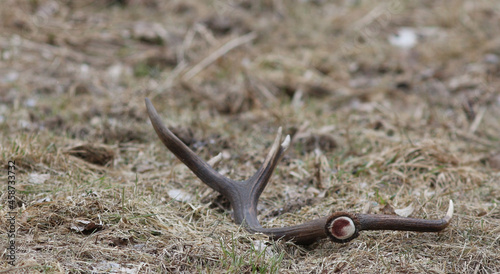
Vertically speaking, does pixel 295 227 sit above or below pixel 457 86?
above

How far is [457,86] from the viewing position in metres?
4.71

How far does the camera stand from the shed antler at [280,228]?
77.8 inches

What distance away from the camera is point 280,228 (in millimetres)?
2133

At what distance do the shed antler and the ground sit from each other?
0.07 meters

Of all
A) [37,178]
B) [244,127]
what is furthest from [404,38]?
[37,178]

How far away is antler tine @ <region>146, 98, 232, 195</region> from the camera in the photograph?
2270mm

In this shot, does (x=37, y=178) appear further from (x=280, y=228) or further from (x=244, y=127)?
(x=244, y=127)

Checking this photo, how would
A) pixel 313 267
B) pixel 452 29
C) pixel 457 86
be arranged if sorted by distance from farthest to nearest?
pixel 452 29, pixel 457 86, pixel 313 267

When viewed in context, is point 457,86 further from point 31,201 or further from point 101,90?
point 31,201

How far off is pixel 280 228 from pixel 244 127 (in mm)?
1775

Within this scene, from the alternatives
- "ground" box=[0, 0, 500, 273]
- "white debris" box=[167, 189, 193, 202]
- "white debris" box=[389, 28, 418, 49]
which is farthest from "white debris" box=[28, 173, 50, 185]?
"white debris" box=[389, 28, 418, 49]

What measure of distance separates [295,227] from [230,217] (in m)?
0.47

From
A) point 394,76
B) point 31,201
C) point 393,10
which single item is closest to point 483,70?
point 394,76

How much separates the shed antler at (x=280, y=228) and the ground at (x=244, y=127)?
0.07 metres
